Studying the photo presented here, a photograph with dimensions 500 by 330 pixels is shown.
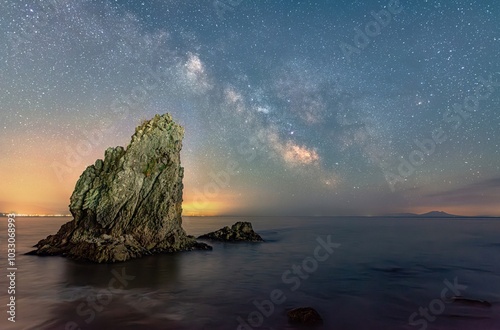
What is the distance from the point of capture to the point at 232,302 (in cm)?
2145

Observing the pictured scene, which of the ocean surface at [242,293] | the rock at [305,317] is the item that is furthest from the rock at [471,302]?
the rock at [305,317]

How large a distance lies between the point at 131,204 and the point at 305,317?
28.1 metres

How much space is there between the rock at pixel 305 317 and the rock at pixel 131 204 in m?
22.7

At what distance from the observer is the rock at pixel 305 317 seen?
16942 mm

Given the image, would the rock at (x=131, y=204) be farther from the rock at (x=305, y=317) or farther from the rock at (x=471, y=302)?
the rock at (x=471, y=302)

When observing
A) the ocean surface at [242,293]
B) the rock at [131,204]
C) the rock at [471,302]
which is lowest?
the rock at [471,302]

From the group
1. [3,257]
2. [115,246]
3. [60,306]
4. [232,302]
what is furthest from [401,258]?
[3,257]

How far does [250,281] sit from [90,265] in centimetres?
1672

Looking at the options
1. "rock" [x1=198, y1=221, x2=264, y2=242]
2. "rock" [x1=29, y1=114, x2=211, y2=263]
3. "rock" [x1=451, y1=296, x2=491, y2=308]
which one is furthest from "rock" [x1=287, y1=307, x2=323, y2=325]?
"rock" [x1=198, y1=221, x2=264, y2=242]

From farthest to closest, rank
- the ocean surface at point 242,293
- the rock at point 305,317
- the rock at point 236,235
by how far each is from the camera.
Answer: the rock at point 236,235 → the ocean surface at point 242,293 → the rock at point 305,317

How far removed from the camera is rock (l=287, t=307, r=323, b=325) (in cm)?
1694

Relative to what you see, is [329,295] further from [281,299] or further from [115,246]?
[115,246]

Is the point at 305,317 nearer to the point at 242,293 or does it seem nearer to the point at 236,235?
the point at 242,293

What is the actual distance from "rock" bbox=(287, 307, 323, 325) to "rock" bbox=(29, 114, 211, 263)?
2272 centimetres
